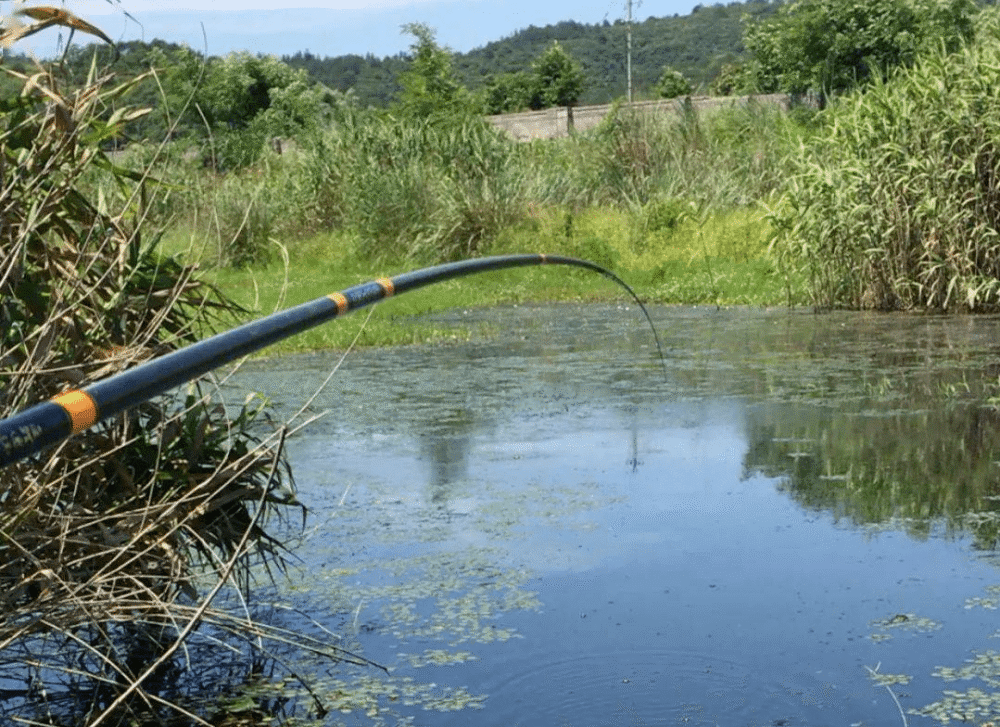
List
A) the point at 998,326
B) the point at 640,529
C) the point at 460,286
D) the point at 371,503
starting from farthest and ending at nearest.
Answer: the point at 460,286 → the point at 998,326 → the point at 371,503 → the point at 640,529

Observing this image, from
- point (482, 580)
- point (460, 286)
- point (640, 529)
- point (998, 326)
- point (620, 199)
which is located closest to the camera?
point (482, 580)

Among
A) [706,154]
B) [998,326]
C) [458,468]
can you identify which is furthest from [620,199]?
[458,468]

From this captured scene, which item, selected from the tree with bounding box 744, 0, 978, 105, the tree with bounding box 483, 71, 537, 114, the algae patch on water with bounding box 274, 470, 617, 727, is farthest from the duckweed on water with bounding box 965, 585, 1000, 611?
the tree with bounding box 483, 71, 537, 114

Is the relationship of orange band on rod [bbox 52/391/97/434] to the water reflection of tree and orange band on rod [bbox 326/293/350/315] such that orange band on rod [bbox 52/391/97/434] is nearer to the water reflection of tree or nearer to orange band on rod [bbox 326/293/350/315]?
orange band on rod [bbox 326/293/350/315]

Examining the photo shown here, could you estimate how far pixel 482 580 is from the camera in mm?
6773

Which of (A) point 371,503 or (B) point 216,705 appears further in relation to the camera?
(A) point 371,503

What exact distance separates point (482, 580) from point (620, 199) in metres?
19.6

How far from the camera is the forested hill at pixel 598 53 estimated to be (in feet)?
380

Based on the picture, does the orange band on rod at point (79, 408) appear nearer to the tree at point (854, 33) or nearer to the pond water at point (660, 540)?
the pond water at point (660, 540)

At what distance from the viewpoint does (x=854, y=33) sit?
46.4 m

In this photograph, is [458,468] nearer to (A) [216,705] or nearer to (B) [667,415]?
(B) [667,415]

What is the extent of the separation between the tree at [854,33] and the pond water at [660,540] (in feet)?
110

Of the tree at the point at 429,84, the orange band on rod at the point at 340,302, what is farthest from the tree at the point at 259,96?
the orange band on rod at the point at 340,302

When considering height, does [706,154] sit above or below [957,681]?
above
